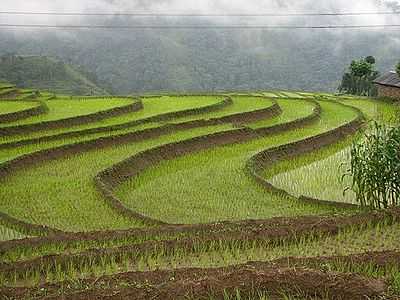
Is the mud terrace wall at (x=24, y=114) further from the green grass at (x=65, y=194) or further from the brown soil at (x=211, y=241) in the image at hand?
the brown soil at (x=211, y=241)

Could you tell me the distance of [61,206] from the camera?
9680 millimetres

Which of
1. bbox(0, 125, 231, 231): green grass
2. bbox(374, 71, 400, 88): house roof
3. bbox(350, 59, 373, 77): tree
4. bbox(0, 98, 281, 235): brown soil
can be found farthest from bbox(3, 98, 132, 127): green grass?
bbox(350, 59, 373, 77): tree

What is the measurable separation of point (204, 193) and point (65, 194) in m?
2.77

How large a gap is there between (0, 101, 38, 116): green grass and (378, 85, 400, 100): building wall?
16426 millimetres

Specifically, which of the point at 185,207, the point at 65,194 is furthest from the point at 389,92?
the point at 65,194

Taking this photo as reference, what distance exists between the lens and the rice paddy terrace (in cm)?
470

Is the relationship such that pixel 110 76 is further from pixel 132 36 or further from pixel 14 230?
pixel 14 230

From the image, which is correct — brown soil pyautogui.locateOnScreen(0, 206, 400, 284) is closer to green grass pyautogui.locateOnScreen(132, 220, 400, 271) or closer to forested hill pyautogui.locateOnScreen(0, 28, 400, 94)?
green grass pyautogui.locateOnScreen(132, 220, 400, 271)

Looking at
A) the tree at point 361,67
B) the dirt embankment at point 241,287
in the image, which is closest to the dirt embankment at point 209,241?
the dirt embankment at point 241,287

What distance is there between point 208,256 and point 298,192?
16.6ft

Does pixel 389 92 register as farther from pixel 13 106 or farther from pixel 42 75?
pixel 42 75

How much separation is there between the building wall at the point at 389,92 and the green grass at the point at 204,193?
13.2 meters

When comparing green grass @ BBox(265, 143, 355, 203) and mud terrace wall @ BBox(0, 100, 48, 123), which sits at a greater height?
mud terrace wall @ BBox(0, 100, 48, 123)

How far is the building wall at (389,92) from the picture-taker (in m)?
24.8
